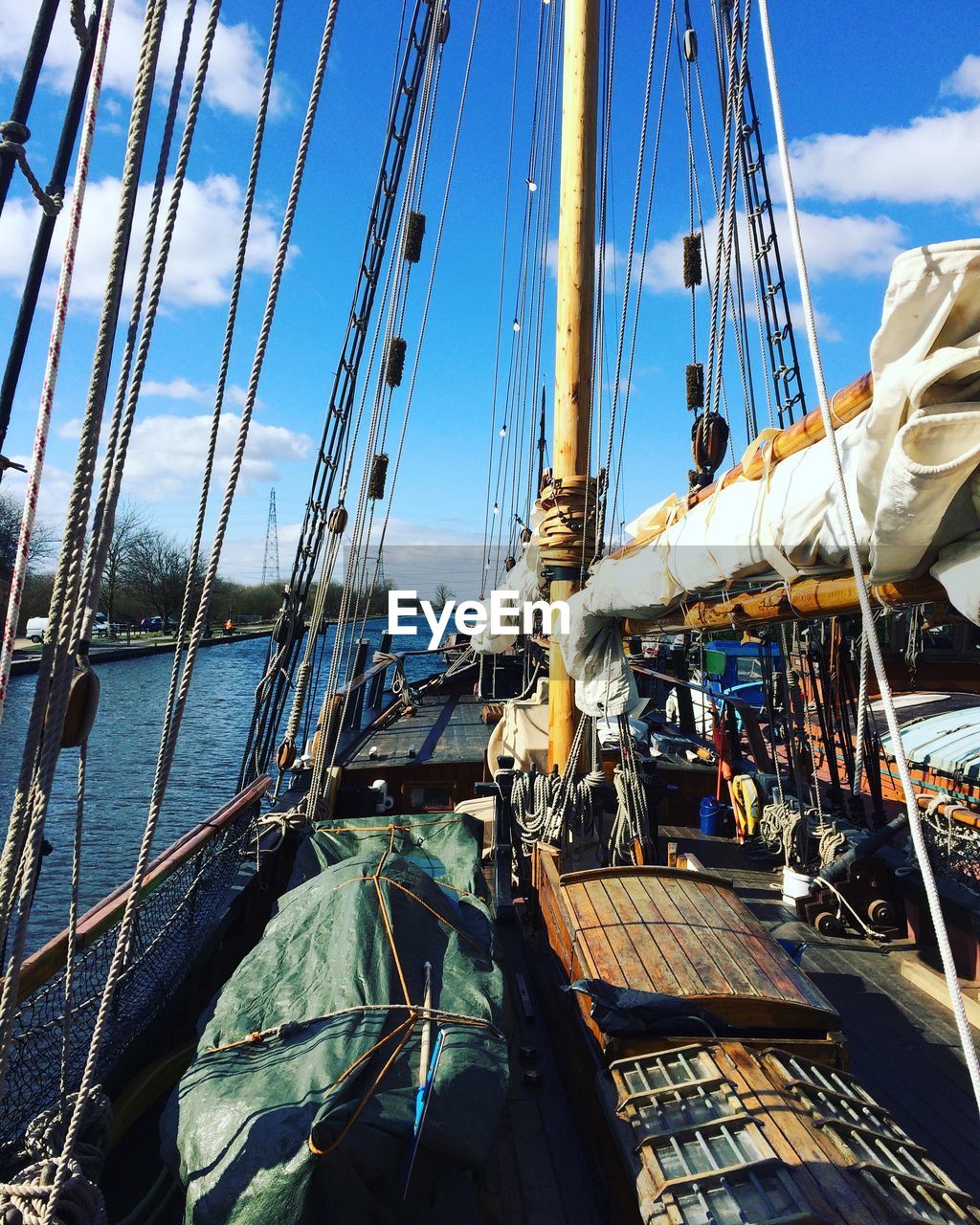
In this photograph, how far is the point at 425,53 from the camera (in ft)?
30.7

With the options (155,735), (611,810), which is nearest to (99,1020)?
(611,810)

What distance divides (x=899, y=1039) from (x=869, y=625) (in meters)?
3.92

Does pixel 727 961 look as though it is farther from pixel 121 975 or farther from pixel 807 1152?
pixel 121 975

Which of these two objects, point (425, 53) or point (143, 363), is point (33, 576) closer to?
point (425, 53)

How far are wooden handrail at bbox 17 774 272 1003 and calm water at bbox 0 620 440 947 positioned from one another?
5322 mm

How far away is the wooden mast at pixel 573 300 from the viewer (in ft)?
21.1

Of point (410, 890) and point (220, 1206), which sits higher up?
point (410, 890)

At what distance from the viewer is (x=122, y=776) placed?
1795 cm

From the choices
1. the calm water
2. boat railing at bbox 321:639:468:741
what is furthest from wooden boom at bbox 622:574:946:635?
the calm water

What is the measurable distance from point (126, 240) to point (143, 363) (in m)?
0.39

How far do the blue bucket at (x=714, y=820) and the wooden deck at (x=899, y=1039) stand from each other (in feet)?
5.00

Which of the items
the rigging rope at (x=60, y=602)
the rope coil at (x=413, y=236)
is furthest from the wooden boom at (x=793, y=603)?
the rope coil at (x=413, y=236)

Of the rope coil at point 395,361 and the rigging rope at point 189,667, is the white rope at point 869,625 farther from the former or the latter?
the rope coil at point 395,361

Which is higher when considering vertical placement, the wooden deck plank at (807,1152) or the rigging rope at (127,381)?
the rigging rope at (127,381)
